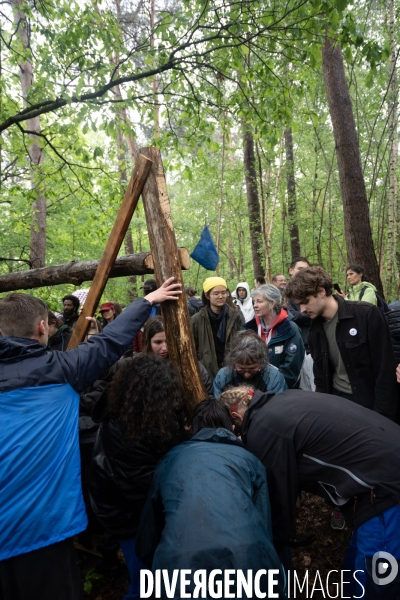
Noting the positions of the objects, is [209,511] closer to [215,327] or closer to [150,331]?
[150,331]

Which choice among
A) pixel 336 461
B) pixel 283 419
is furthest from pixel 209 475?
pixel 336 461

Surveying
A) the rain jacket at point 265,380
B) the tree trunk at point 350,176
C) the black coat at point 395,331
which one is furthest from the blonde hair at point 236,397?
the tree trunk at point 350,176

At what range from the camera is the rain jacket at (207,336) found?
4473 mm

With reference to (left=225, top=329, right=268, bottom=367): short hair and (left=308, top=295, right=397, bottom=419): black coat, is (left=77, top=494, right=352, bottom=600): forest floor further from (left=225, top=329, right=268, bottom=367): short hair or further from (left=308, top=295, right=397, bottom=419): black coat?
(left=225, top=329, right=268, bottom=367): short hair

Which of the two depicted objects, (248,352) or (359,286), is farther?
(359,286)

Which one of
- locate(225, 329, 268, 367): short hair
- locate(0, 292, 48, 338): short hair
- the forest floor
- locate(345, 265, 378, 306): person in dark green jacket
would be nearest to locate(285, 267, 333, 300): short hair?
locate(225, 329, 268, 367): short hair

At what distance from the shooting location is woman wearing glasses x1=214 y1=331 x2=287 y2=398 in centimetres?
307

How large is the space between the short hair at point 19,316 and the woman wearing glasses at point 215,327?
2619mm

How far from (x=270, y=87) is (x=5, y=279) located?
150 inches

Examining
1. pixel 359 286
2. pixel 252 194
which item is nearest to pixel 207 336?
pixel 359 286

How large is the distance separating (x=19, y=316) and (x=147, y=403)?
85 centimetres

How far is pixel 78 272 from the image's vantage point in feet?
11.1

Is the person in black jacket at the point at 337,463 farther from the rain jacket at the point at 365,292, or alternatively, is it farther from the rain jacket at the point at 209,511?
the rain jacket at the point at 365,292

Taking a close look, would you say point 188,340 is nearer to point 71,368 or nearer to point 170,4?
point 71,368
